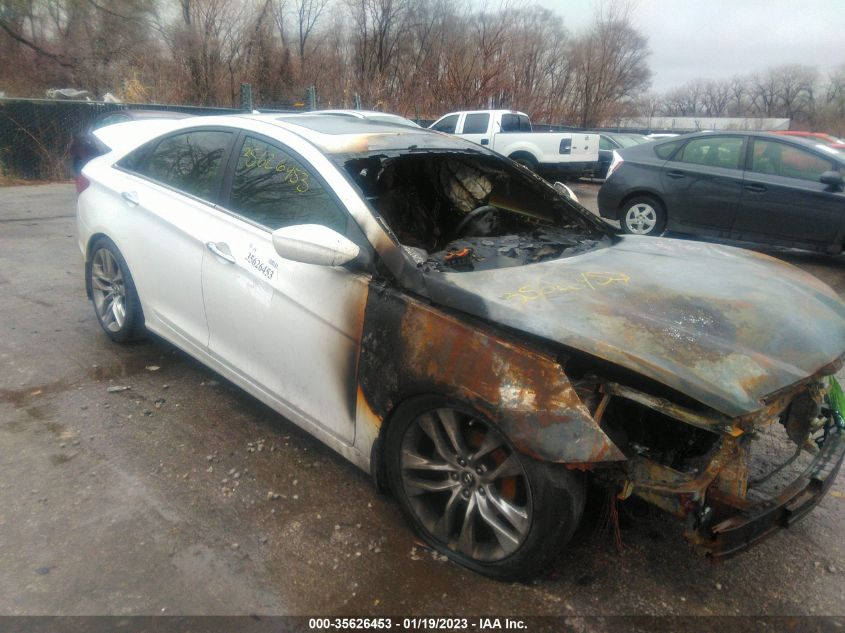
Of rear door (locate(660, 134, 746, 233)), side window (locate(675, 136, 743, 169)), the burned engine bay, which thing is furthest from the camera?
side window (locate(675, 136, 743, 169))

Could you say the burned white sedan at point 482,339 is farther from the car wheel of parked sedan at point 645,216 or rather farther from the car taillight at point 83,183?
the car wheel of parked sedan at point 645,216

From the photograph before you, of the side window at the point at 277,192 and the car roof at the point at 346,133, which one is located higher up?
the car roof at the point at 346,133

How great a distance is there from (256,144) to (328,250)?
109 centimetres

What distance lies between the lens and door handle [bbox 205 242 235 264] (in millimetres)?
3111

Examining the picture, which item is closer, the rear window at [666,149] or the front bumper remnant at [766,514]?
the front bumper remnant at [766,514]

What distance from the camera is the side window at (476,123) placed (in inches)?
610

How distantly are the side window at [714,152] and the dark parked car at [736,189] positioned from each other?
0.04 feet

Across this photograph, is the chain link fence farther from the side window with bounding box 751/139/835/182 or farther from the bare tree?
the bare tree

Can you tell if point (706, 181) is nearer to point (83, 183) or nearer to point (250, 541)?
point (83, 183)

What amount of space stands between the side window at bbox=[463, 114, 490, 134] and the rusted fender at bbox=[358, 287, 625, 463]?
13.8 metres

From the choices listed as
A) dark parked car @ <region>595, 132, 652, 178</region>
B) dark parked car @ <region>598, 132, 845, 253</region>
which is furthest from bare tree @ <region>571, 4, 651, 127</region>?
dark parked car @ <region>598, 132, 845, 253</region>

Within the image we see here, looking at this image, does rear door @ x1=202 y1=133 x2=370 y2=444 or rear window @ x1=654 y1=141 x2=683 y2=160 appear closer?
rear door @ x1=202 y1=133 x2=370 y2=444

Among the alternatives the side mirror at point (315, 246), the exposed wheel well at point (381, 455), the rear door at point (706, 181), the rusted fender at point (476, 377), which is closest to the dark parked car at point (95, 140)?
the side mirror at point (315, 246)

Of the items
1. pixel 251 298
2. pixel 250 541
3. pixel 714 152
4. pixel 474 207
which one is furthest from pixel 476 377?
pixel 714 152
